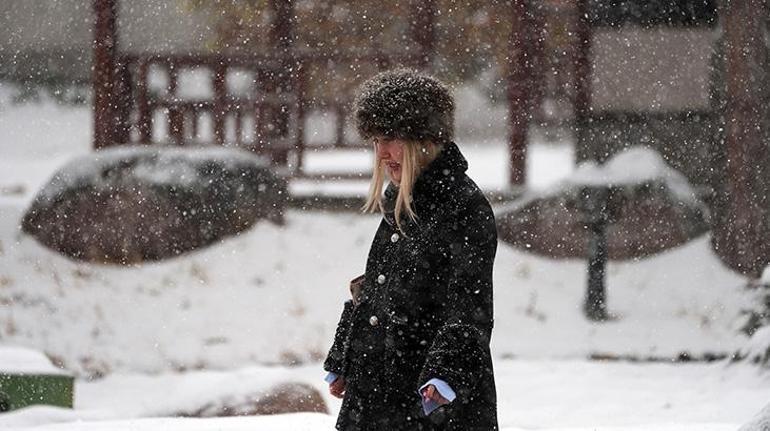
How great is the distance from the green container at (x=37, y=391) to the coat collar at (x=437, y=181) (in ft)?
10.8

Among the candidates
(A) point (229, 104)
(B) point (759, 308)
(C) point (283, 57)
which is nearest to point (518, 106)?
(C) point (283, 57)

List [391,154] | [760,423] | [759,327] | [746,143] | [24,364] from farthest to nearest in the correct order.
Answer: [746,143] → [759,327] → [24,364] → [760,423] → [391,154]

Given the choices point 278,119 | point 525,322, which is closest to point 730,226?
point 525,322

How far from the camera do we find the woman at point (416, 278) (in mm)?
3229

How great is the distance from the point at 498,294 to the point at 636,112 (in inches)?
61.6

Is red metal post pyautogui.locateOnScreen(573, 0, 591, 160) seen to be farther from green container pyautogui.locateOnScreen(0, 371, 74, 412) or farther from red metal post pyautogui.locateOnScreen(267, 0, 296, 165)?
green container pyautogui.locateOnScreen(0, 371, 74, 412)

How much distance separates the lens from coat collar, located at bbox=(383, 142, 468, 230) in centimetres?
337

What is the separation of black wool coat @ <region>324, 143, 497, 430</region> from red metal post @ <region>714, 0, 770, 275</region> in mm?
5548

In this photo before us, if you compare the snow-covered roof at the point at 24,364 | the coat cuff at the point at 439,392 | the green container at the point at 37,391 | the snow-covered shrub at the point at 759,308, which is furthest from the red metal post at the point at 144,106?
the coat cuff at the point at 439,392

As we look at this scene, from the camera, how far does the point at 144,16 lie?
28.6 feet

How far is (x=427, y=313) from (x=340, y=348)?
12.0 inches

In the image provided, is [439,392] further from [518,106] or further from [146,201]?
[146,201]

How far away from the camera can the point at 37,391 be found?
20.3 ft

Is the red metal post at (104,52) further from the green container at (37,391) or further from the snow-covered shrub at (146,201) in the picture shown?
the green container at (37,391)
